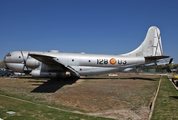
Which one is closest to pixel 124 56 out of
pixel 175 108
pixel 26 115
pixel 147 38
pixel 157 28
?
pixel 147 38

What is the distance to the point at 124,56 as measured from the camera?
2256 centimetres

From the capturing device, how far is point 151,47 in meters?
23.3

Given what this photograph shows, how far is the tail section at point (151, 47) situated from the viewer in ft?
76.1

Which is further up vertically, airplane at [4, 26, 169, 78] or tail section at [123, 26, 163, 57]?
tail section at [123, 26, 163, 57]

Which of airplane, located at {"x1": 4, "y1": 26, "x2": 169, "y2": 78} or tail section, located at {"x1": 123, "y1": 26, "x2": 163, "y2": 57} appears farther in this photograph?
tail section, located at {"x1": 123, "y1": 26, "x2": 163, "y2": 57}

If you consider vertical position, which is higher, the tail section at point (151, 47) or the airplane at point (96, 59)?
the tail section at point (151, 47)

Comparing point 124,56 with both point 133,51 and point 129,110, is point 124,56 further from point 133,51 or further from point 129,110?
point 129,110

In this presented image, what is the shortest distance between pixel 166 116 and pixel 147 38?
20.0m

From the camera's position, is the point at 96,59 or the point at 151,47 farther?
the point at 151,47

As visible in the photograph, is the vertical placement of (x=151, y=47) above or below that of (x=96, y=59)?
above

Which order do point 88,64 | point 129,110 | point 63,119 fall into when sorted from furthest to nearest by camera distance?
point 88,64 < point 129,110 < point 63,119

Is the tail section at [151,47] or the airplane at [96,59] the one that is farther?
the tail section at [151,47]

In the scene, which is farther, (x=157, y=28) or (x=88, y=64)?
(x=157, y=28)

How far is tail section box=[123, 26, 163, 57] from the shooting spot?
23.2 m
